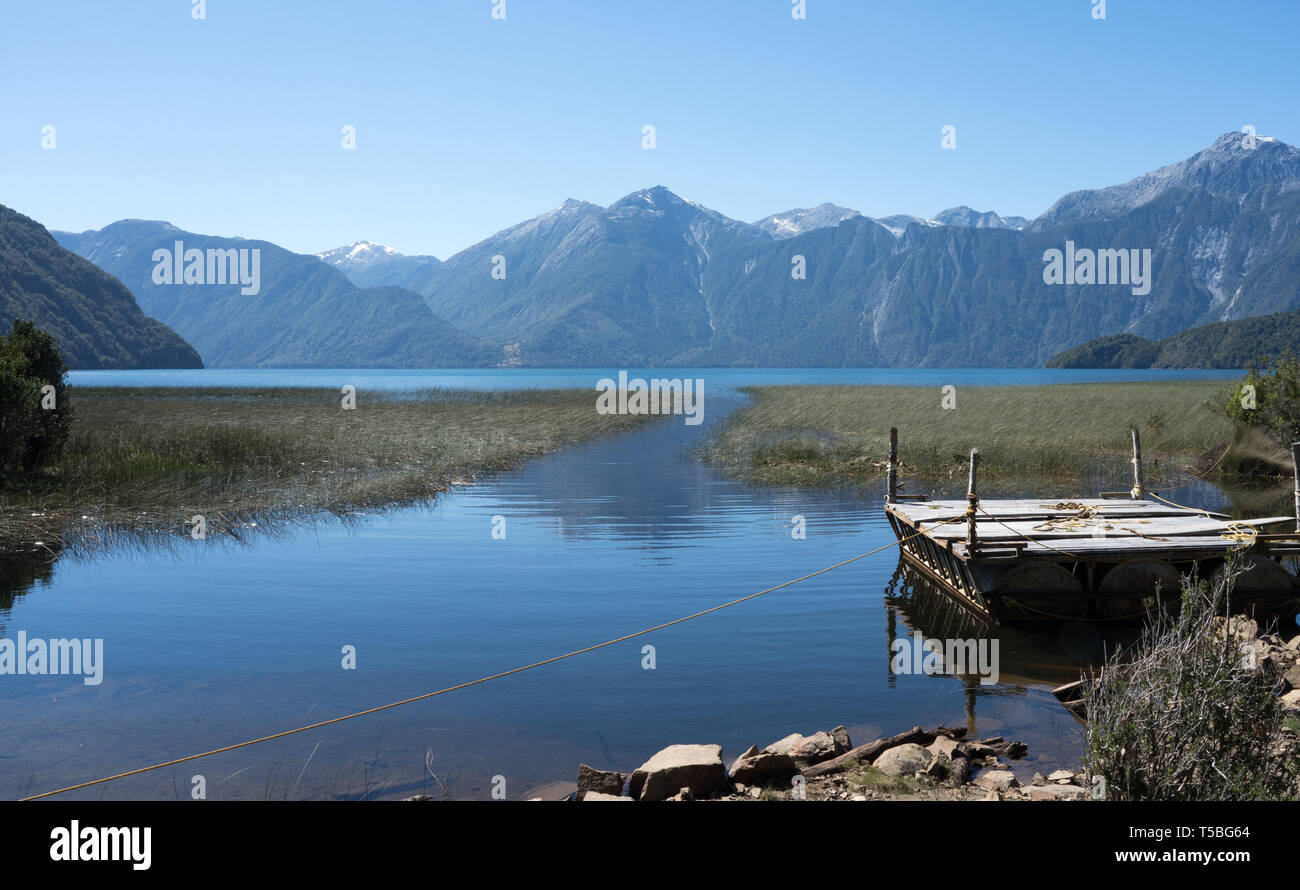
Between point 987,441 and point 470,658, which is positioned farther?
point 987,441

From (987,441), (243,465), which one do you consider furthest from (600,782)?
(987,441)

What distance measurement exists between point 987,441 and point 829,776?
33.3 m

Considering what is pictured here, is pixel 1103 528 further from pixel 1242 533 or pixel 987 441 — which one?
pixel 987 441

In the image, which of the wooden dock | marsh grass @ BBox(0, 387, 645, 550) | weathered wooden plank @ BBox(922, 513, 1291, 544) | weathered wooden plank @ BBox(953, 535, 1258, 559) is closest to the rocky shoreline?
the wooden dock

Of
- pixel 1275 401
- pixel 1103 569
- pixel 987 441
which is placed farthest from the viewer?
pixel 987 441

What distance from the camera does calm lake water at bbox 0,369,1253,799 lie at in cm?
923

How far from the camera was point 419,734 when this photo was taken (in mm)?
9781

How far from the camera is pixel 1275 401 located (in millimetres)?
29781

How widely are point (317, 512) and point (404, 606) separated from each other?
32.7ft

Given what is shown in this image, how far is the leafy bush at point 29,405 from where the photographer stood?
76.4 ft

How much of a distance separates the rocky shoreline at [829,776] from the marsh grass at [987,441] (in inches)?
693

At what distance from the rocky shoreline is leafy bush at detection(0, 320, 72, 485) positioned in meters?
22.4
